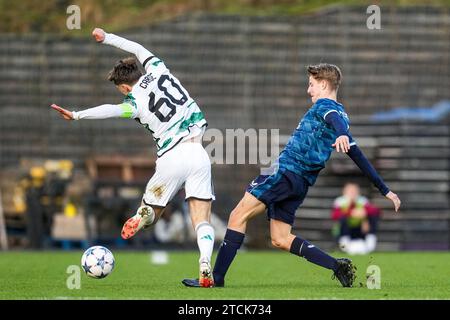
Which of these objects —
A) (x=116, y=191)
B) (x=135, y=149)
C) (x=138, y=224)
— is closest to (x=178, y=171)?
(x=138, y=224)

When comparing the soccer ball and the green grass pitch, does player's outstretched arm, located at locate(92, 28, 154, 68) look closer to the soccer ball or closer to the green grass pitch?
the soccer ball

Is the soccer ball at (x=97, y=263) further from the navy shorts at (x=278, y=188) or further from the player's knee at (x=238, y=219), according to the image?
the navy shorts at (x=278, y=188)

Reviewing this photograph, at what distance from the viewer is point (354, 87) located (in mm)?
24547

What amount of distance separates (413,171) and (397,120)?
978 mm

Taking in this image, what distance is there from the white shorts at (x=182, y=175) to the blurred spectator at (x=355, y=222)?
10041mm

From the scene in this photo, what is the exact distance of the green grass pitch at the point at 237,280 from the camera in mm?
10125

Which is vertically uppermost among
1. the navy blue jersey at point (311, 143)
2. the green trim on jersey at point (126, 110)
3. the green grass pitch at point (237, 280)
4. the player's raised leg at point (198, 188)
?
the green trim on jersey at point (126, 110)

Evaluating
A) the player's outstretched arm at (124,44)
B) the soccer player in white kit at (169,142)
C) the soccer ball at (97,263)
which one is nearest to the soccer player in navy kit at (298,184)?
the soccer player in white kit at (169,142)

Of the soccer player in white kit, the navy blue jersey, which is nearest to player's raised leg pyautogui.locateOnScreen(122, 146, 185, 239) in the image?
the soccer player in white kit

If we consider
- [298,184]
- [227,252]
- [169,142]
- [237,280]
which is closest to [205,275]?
[227,252]

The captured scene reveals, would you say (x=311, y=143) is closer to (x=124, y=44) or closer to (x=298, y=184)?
(x=298, y=184)

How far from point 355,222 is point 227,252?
34.0 feet

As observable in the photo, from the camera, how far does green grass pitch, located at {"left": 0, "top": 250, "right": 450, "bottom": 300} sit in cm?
1012
